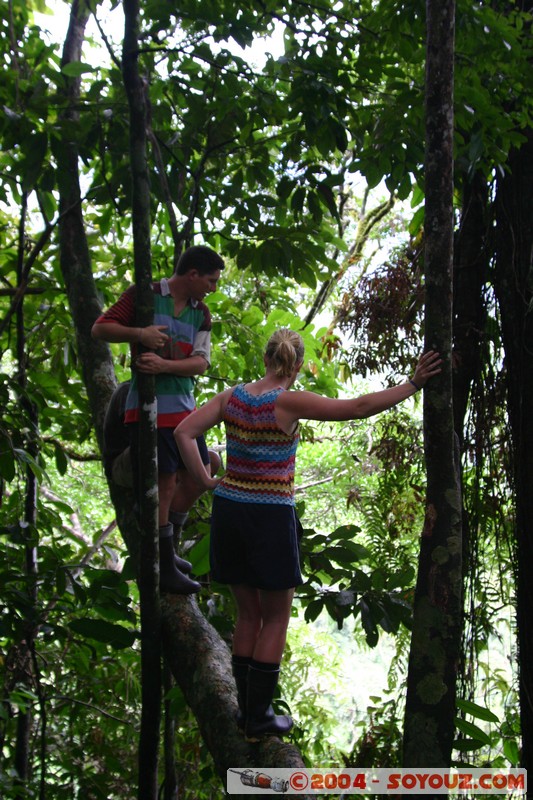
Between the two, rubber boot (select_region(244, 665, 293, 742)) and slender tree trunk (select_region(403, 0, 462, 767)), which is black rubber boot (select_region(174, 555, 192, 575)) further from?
slender tree trunk (select_region(403, 0, 462, 767))

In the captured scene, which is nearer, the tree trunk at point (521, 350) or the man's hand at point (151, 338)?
the man's hand at point (151, 338)

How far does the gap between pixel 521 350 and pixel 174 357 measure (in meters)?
1.26

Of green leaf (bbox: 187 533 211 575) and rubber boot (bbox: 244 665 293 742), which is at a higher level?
green leaf (bbox: 187 533 211 575)

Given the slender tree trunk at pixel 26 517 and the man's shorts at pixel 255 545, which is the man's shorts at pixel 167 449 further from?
the slender tree trunk at pixel 26 517

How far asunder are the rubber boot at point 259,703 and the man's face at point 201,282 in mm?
1191

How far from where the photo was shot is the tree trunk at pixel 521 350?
2.55 meters

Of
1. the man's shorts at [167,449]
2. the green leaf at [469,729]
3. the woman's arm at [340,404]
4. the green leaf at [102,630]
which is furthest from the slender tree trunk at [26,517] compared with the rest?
the green leaf at [469,729]

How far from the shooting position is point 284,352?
2121mm

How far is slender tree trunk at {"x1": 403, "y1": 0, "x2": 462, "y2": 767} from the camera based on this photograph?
5.23 ft

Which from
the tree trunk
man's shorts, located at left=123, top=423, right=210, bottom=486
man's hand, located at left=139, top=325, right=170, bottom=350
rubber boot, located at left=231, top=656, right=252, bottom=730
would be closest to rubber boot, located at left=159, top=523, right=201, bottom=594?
man's shorts, located at left=123, top=423, right=210, bottom=486

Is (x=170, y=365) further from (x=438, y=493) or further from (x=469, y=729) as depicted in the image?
(x=469, y=729)

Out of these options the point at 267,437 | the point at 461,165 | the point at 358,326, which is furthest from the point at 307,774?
the point at 358,326

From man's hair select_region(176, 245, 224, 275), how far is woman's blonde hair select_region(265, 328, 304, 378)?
1.43ft

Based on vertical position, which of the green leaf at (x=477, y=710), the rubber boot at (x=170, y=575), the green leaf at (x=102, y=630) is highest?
the rubber boot at (x=170, y=575)
